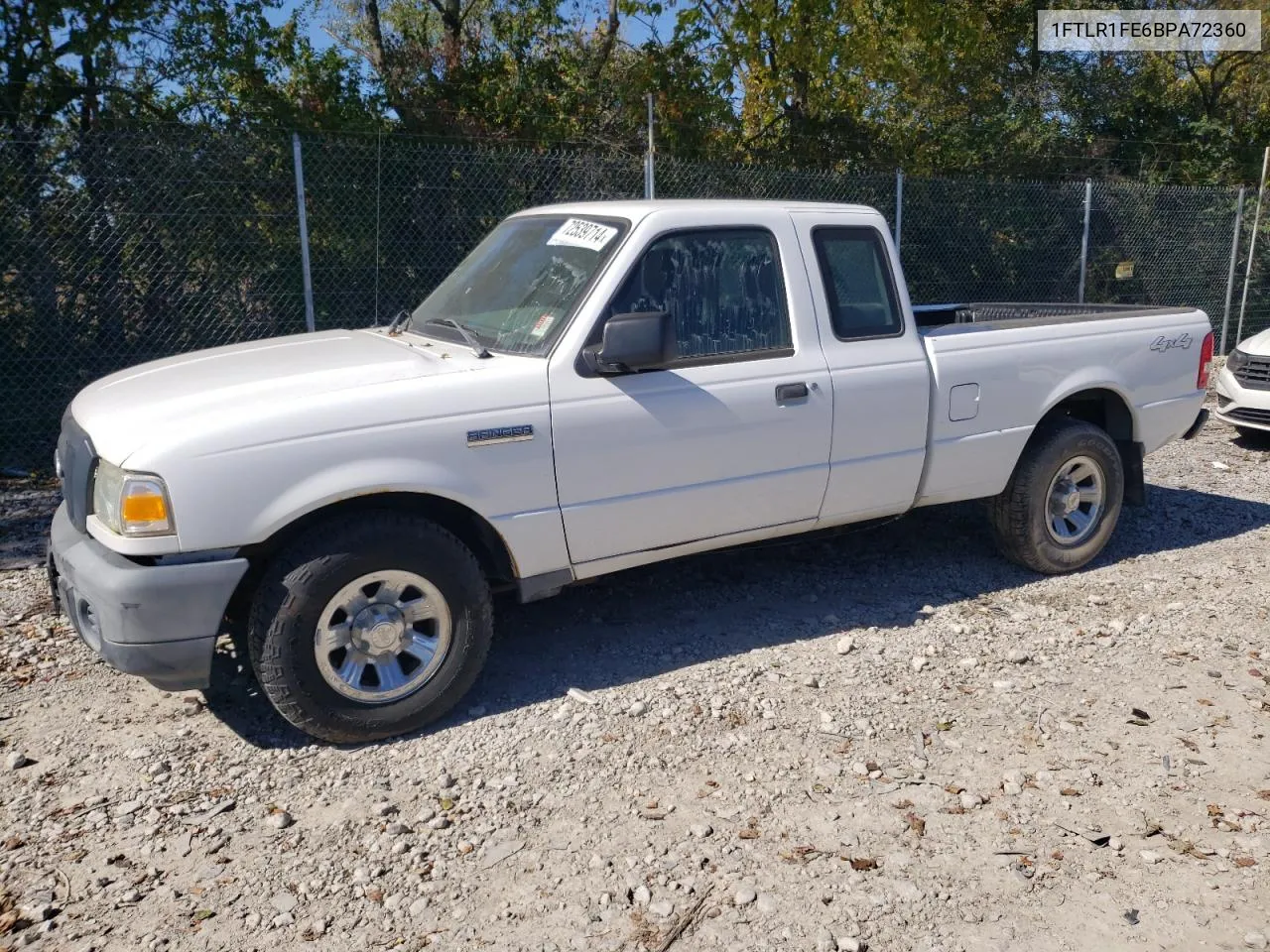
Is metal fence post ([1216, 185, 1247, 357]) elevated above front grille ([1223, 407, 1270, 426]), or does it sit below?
above

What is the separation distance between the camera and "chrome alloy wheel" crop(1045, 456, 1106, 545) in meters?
5.86

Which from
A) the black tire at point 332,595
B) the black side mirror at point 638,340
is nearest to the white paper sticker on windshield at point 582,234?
the black side mirror at point 638,340

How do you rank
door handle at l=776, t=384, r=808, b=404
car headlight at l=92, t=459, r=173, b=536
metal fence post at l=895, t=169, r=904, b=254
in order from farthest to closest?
metal fence post at l=895, t=169, r=904, b=254 → door handle at l=776, t=384, r=808, b=404 → car headlight at l=92, t=459, r=173, b=536

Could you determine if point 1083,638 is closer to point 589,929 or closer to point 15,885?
point 589,929

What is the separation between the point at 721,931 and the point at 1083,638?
9.21ft

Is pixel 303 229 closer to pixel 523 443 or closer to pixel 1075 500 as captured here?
pixel 523 443

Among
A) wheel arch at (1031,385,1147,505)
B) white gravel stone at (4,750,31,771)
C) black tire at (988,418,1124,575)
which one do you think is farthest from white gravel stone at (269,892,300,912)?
wheel arch at (1031,385,1147,505)

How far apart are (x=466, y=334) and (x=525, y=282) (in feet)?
1.19

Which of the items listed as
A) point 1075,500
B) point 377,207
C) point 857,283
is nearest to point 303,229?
point 377,207

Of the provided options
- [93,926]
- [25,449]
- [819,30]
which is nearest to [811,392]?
[93,926]

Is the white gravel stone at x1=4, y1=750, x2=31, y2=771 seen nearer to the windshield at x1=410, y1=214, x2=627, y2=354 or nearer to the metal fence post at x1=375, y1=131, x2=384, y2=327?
the windshield at x1=410, y1=214, x2=627, y2=354

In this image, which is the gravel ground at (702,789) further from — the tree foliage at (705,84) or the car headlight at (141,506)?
the tree foliage at (705,84)

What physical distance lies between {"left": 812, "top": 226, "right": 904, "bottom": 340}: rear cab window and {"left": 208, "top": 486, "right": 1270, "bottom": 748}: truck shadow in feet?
3.38

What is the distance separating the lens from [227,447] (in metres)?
3.65
